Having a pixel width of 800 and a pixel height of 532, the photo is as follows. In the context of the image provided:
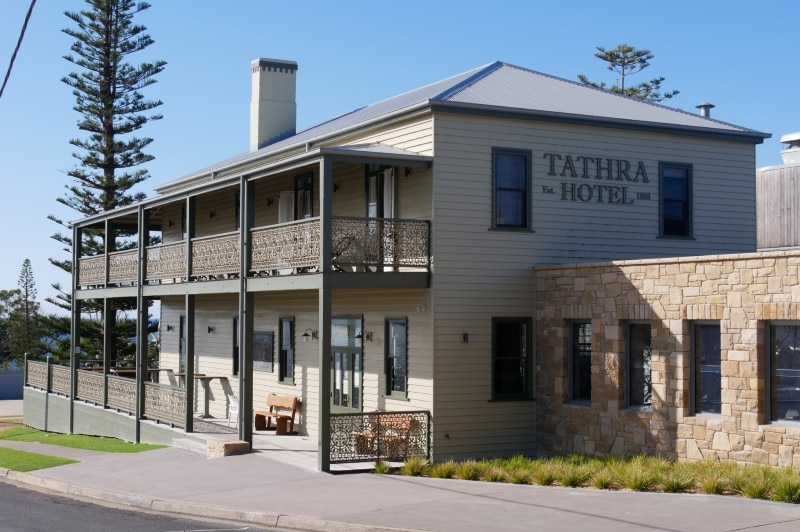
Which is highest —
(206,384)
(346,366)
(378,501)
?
(346,366)

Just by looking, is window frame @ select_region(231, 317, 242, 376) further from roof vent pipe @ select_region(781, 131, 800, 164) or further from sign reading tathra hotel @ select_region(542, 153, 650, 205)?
roof vent pipe @ select_region(781, 131, 800, 164)

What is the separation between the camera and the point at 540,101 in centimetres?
2191

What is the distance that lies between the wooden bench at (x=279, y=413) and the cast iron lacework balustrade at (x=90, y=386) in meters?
6.79

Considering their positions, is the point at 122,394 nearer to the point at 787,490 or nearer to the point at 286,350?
the point at 286,350

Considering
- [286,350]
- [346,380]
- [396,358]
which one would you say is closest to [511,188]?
[396,358]

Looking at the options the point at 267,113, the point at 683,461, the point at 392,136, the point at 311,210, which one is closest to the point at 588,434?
the point at 683,461

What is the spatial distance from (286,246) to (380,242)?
2.01m

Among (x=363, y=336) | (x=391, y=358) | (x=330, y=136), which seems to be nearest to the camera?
(x=391, y=358)

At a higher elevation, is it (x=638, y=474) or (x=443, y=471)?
(x=638, y=474)

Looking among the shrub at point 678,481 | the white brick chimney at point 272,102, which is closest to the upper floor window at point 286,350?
the white brick chimney at point 272,102

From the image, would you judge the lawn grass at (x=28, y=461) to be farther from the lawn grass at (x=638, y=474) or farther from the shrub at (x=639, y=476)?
the shrub at (x=639, y=476)

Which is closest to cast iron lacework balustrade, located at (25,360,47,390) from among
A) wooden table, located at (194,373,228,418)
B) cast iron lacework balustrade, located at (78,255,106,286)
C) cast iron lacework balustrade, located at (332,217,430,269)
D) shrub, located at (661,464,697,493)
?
cast iron lacework balustrade, located at (78,255,106,286)

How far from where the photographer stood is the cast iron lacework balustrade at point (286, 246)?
19.7 meters

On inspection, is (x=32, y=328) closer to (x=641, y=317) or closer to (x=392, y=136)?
(x=392, y=136)
